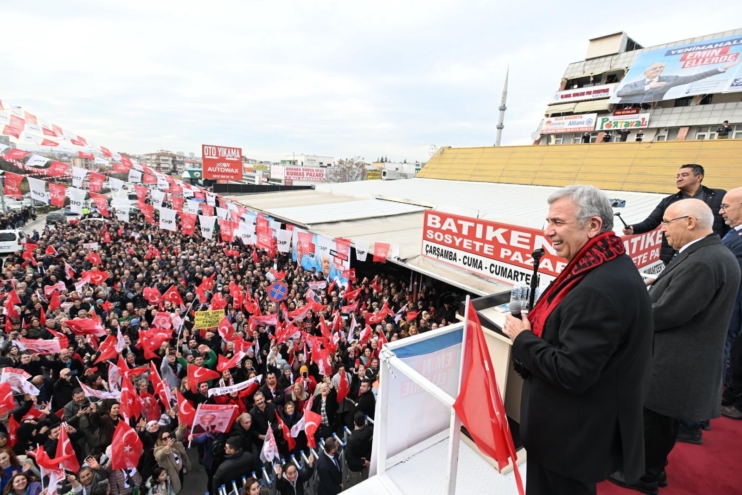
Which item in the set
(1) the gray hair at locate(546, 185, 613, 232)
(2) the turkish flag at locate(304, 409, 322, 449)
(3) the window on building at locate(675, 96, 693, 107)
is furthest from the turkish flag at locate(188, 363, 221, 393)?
(3) the window on building at locate(675, 96, 693, 107)

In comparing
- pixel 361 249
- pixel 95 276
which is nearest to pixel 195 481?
pixel 361 249

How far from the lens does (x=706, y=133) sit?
95.2ft

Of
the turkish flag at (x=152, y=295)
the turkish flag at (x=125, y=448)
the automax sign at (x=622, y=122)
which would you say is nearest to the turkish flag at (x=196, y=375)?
the turkish flag at (x=125, y=448)

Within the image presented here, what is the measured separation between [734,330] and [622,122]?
3870 centimetres

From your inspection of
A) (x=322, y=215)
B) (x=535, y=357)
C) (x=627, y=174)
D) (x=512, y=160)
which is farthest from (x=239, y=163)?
(x=535, y=357)

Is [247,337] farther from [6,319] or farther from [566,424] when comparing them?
[566,424]

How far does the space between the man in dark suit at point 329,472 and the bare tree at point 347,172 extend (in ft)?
257

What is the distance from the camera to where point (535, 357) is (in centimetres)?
152

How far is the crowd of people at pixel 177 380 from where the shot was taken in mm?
4762

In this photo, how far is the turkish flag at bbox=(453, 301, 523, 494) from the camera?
1.83 metres

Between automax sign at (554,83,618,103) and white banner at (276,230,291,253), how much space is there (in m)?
36.8

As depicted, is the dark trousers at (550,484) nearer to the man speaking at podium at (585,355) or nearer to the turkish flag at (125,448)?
the man speaking at podium at (585,355)

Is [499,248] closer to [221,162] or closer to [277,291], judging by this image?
[277,291]

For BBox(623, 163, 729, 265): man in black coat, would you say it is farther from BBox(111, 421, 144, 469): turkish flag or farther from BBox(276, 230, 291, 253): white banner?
BBox(276, 230, 291, 253): white banner
